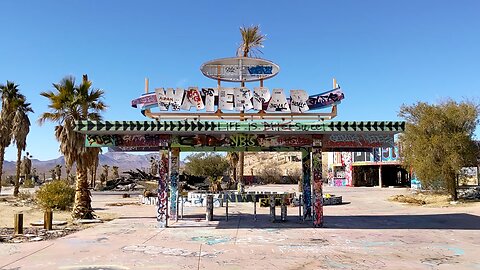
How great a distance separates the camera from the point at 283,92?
1712 centimetres

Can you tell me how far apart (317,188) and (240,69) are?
630 centimetres

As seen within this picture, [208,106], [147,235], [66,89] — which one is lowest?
[147,235]

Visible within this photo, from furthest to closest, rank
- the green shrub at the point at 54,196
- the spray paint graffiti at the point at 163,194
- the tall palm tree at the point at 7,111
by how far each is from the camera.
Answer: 1. the tall palm tree at the point at 7,111
2. the green shrub at the point at 54,196
3. the spray paint graffiti at the point at 163,194

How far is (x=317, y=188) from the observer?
17000 mm

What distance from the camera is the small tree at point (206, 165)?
234ft

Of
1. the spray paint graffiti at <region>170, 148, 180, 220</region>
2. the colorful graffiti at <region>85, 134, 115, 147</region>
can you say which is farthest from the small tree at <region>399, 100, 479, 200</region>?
the colorful graffiti at <region>85, 134, 115, 147</region>

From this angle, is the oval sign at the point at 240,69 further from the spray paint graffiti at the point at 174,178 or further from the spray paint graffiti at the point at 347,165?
the spray paint graffiti at the point at 347,165

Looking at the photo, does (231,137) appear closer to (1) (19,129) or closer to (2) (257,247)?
(2) (257,247)

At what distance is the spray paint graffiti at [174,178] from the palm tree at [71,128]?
166 inches

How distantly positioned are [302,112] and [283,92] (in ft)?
3.67

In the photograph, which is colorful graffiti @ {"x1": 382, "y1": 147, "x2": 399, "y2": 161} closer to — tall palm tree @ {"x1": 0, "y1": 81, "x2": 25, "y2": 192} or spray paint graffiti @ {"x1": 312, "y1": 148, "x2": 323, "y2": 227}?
spray paint graffiti @ {"x1": 312, "y1": 148, "x2": 323, "y2": 227}

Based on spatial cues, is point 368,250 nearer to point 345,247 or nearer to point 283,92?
point 345,247

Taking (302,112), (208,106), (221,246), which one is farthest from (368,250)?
(208,106)

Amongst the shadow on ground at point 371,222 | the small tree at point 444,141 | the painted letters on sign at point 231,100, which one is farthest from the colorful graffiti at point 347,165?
the painted letters on sign at point 231,100
